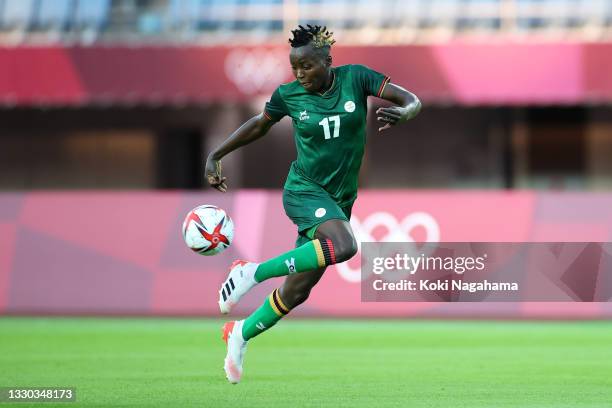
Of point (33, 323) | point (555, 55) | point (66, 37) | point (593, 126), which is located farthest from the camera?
point (593, 126)

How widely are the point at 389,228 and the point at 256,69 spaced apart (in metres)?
5.59

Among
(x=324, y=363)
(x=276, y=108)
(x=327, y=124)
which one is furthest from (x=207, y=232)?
(x=324, y=363)

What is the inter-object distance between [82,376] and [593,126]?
15.3 m

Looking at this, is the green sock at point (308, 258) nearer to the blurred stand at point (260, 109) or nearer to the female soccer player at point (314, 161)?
the female soccer player at point (314, 161)

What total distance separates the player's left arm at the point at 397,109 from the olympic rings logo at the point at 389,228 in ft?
21.5

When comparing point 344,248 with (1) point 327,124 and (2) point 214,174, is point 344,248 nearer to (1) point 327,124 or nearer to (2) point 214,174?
(1) point 327,124

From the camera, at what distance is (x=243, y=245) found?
1474 cm

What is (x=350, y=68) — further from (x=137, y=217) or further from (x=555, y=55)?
(x=555, y=55)

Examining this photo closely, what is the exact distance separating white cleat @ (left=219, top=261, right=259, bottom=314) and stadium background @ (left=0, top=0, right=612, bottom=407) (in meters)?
0.57

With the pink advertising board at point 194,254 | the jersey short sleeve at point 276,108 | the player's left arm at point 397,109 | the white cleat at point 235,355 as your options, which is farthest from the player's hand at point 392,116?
the pink advertising board at point 194,254

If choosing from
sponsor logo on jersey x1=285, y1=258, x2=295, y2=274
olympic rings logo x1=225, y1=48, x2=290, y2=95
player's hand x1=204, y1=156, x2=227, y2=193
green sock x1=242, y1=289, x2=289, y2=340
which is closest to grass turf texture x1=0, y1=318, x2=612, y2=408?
green sock x1=242, y1=289, x2=289, y2=340

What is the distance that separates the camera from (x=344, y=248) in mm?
7547

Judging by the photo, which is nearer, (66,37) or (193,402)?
(193,402)

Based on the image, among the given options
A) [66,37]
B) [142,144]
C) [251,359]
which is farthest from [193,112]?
[251,359]
